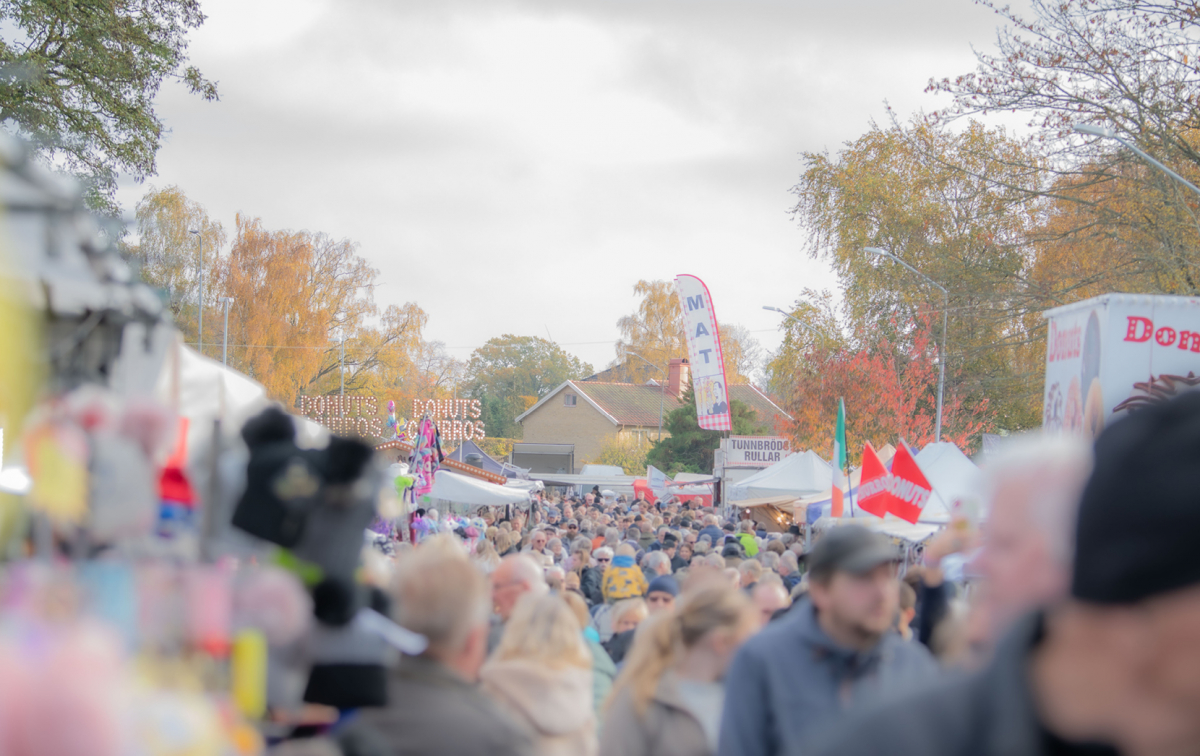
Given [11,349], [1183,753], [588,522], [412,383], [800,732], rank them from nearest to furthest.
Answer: [1183,753] < [11,349] < [800,732] < [588,522] < [412,383]

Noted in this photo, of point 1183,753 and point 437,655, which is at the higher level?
point 1183,753

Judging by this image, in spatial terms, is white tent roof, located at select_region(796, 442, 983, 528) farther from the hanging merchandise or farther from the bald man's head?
the bald man's head

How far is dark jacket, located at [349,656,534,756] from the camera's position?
221 centimetres

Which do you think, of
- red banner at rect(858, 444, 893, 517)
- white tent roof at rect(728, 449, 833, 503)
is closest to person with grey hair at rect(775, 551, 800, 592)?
red banner at rect(858, 444, 893, 517)

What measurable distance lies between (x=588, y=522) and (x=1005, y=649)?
1862cm

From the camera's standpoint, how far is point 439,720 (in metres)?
2.24

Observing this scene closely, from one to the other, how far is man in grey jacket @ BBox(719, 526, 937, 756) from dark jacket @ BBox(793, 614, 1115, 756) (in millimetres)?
1919

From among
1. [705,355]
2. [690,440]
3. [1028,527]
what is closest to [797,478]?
[705,355]

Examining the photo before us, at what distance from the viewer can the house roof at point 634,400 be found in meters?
71.2

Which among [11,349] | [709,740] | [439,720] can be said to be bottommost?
[709,740]

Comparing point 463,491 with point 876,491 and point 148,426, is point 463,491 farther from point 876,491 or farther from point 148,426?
point 148,426

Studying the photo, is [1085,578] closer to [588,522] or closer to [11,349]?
[11,349]

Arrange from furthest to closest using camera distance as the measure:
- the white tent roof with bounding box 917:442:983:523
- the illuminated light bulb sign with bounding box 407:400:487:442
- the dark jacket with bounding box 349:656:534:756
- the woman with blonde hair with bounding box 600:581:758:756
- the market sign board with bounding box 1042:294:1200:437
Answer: the illuminated light bulb sign with bounding box 407:400:487:442, the white tent roof with bounding box 917:442:983:523, the market sign board with bounding box 1042:294:1200:437, the woman with blonde hair with bounding box 600:581:758:756, the dark jacket with bounding box 349:656:534:756

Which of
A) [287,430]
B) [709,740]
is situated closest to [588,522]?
[709,740]
